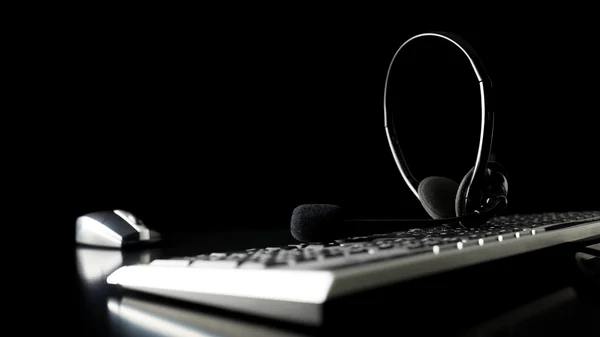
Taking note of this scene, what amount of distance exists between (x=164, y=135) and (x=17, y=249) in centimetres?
55

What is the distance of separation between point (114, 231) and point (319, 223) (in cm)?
55

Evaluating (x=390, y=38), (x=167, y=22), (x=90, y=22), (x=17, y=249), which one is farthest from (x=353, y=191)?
(x=17, y=249)

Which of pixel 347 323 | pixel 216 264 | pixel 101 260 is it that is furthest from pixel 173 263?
pixel 101 260

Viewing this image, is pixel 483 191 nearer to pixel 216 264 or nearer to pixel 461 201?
pixel 461 201

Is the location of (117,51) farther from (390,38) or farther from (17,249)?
(390,38)

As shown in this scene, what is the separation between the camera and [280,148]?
63.7 inches

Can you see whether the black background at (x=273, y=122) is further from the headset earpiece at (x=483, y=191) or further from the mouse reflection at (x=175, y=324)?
the mouse reflection at (x=175, y=324)

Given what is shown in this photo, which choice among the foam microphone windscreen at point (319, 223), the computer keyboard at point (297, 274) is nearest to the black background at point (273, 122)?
the foam microphone windscreen at point (319, 223)

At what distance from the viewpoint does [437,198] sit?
0.80 metres

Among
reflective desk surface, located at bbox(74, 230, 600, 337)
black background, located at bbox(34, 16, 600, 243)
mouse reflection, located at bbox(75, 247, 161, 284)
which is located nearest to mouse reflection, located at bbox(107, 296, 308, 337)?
reflective desk surface, located at bbox(74, 230, 600, 337)

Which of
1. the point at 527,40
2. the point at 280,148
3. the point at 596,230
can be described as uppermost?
the point at 527,40

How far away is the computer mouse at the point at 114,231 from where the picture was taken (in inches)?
37.2

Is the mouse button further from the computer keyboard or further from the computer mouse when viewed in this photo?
the computer keyboard

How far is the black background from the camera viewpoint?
1.29 metres
